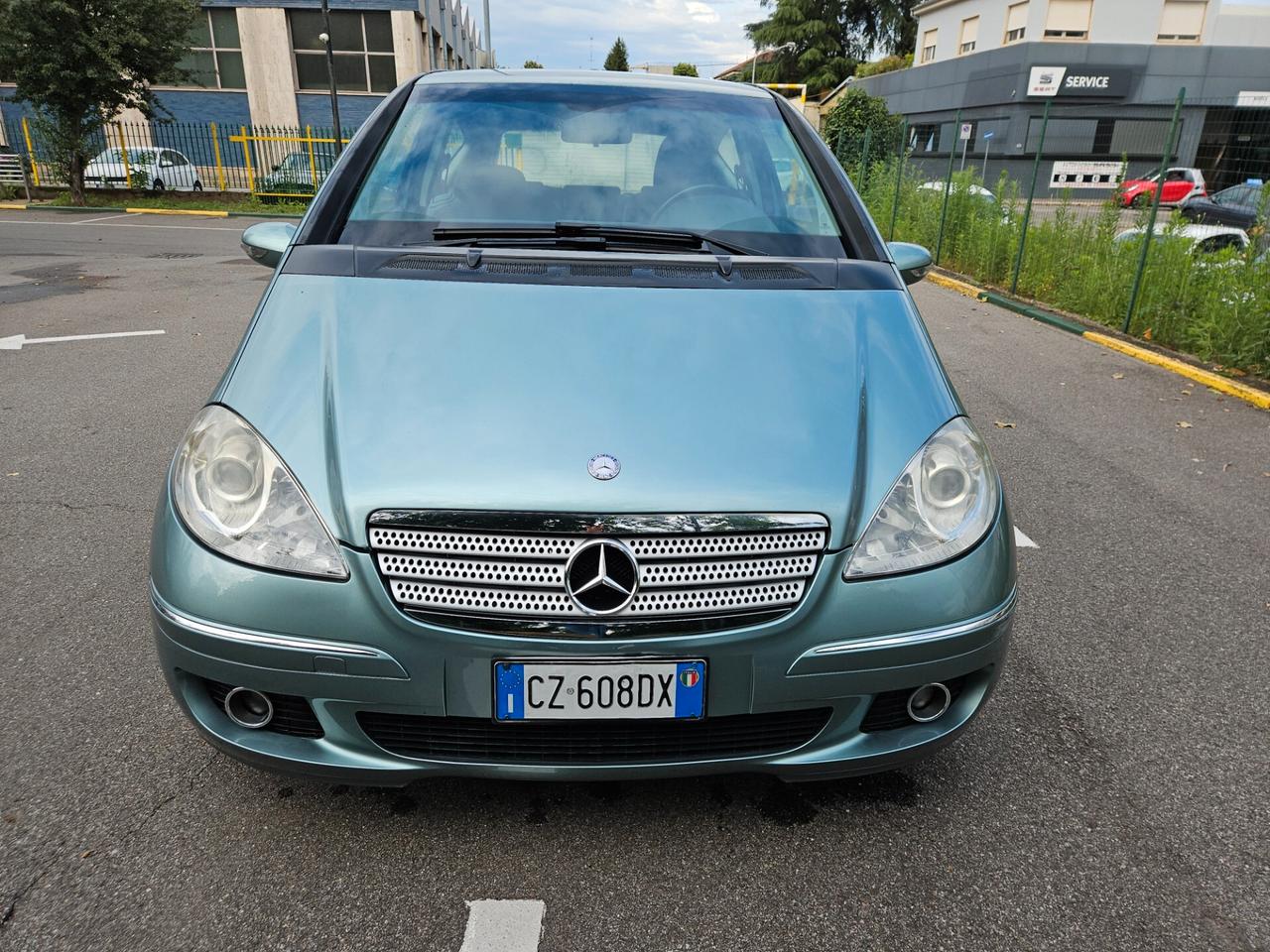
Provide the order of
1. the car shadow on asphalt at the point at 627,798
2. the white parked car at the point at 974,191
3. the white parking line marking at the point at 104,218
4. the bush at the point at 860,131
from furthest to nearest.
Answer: the white parking line marking at the point at 104,218
the bush at the point at 860,131
the white parked car at the point at 974,191
the car shadow on asphalt at the point at 627,798

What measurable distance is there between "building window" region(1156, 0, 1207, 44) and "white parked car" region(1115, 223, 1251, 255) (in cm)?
3277

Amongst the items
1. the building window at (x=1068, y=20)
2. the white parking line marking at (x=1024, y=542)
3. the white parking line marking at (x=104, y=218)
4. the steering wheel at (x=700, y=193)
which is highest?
the building window at (x=1068, y=20)

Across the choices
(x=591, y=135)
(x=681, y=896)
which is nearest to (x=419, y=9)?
(x=591, y=135)

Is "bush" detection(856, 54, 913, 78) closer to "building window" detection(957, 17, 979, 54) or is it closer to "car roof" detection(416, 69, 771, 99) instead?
"building window" detection(957, 17, 979, 54)

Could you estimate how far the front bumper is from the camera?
1666 mm

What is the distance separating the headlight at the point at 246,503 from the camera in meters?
1.71

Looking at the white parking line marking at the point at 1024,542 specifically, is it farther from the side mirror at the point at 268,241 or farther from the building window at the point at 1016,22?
the building window at the point at 1016,22

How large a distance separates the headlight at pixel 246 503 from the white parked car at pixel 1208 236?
304 inches

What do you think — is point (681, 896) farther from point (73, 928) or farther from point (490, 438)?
point (73, 928)

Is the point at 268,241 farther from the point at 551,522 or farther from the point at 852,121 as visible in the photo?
the point at 852,121

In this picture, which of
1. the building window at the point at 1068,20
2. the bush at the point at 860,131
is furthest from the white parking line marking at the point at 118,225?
the building window at the point at 1068,20

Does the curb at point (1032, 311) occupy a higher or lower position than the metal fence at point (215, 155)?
lower

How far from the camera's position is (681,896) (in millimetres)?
1829

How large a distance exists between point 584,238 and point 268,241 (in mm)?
1069
